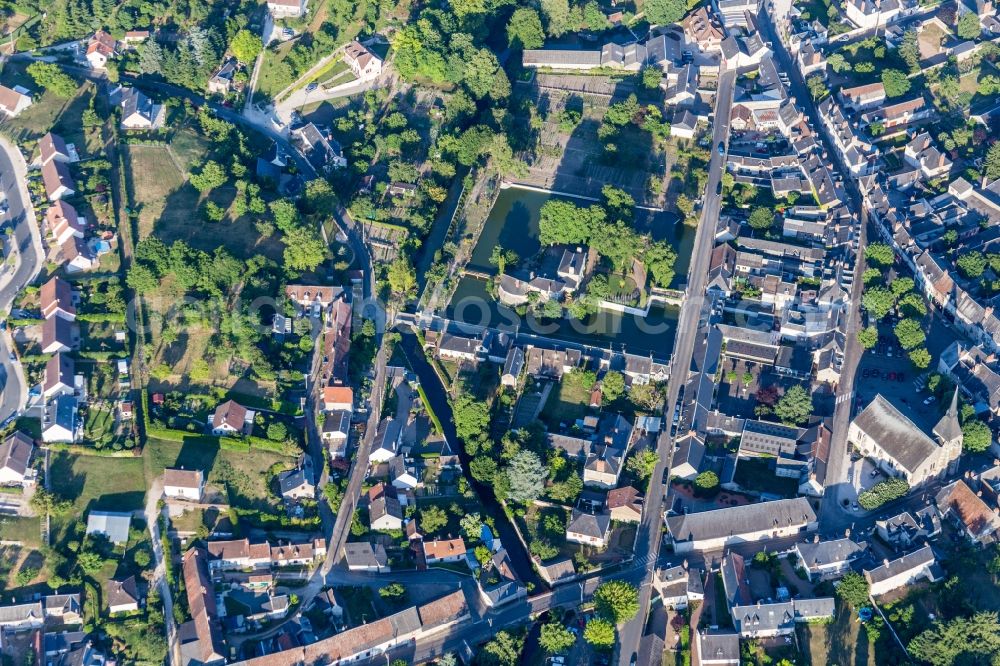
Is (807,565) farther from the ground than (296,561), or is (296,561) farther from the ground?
(807,565)

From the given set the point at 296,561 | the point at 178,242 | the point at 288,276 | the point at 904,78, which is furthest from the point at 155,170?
the point at 904,78

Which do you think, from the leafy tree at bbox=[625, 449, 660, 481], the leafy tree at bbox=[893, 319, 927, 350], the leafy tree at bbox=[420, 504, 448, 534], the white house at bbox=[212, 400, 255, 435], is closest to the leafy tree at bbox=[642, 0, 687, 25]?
the leafy tree at bbox=[893, 319, 927, 350]

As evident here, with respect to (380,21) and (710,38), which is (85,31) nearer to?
(380,21)

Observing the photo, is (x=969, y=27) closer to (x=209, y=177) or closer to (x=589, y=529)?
(x=589, y=529)

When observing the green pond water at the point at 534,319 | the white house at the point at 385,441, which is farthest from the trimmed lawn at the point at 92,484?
the green pond water at the point at 534,319

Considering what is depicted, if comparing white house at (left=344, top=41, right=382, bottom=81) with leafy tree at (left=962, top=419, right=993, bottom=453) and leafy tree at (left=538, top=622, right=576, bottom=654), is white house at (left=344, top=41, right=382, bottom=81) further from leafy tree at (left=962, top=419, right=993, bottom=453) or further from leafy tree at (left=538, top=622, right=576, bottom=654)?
leafy tree at (left=962, top=419, right=993, bottom=453)

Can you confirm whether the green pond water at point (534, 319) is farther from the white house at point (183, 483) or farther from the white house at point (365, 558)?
the white house at point (183, 483)
